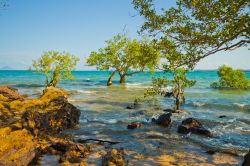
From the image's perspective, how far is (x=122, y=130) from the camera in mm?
16469

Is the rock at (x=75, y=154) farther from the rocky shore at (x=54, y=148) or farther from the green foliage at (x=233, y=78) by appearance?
the green foliage at (x=233, y=78)

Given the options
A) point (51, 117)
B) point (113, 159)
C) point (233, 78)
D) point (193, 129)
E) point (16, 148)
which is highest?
point (233, 78)

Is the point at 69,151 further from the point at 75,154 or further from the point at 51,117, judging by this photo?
the point at 51,117

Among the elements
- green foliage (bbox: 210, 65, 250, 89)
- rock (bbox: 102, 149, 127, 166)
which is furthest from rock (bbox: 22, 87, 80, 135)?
green foliage (bbox: 210, 65, 250, 89)

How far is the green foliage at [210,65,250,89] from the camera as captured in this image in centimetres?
5525

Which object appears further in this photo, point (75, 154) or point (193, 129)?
point (193, 129)

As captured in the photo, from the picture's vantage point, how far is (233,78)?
56344 mm

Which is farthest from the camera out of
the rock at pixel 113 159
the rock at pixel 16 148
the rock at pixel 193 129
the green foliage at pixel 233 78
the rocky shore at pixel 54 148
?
the green foliage at pixel 233 78

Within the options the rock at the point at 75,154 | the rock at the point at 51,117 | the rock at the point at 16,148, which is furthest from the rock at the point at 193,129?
the rock at the point at 16,148

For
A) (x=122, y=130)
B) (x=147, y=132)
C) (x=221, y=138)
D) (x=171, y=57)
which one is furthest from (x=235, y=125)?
(x=171, y=57)

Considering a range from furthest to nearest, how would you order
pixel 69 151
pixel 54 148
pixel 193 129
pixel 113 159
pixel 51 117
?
pixel 193 129
pixel 51 117
pixel 54 148
pixel 69 151
pixel 113 159

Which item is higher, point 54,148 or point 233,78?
point 233,78

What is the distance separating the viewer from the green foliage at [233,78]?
181 feet

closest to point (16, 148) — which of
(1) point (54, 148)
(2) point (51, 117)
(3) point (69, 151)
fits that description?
(3) point (69, 151)
